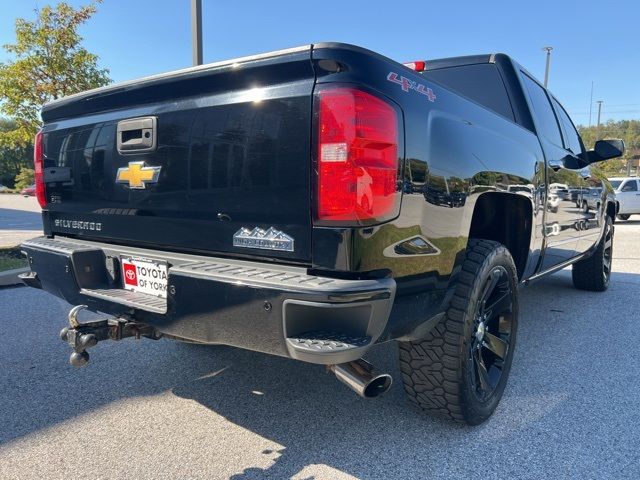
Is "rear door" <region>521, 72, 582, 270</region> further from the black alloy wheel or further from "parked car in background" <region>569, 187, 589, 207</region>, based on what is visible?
the black alloy wheel

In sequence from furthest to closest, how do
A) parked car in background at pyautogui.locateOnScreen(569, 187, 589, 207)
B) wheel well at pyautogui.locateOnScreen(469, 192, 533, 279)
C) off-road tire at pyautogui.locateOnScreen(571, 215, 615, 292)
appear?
off-road tire at pyautogui.locateOnScreen(571, 215, 615, 292), parked car in background at pyautogui.locateOnScreen(569, 187, 589, 207), wheel well at pyautogui.locateOnScreen(469, 192, 533, 279)

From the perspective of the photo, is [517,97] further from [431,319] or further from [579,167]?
[431,319]

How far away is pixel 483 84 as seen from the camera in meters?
3.48

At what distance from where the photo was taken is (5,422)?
8.16ft

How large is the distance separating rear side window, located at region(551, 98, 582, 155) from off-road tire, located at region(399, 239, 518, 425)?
245 cm

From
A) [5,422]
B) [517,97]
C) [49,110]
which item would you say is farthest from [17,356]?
[517,97]

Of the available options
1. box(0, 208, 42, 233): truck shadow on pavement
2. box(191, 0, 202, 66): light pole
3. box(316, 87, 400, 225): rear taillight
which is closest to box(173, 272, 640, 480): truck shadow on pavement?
box(316, 87, 400, 225): rear taillight

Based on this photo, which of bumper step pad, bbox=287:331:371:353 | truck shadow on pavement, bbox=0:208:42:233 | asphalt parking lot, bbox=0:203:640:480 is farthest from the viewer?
truck shadow on pavement, bbox=0:208:42:233

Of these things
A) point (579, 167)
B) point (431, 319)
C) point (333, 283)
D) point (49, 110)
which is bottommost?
point (431, 319)

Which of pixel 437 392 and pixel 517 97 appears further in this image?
pixel 517 97

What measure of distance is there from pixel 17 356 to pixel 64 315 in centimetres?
101

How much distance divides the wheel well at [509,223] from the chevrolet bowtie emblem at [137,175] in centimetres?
171

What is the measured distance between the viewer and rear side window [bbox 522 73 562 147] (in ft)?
11.6

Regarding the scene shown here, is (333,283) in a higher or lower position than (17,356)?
higher
